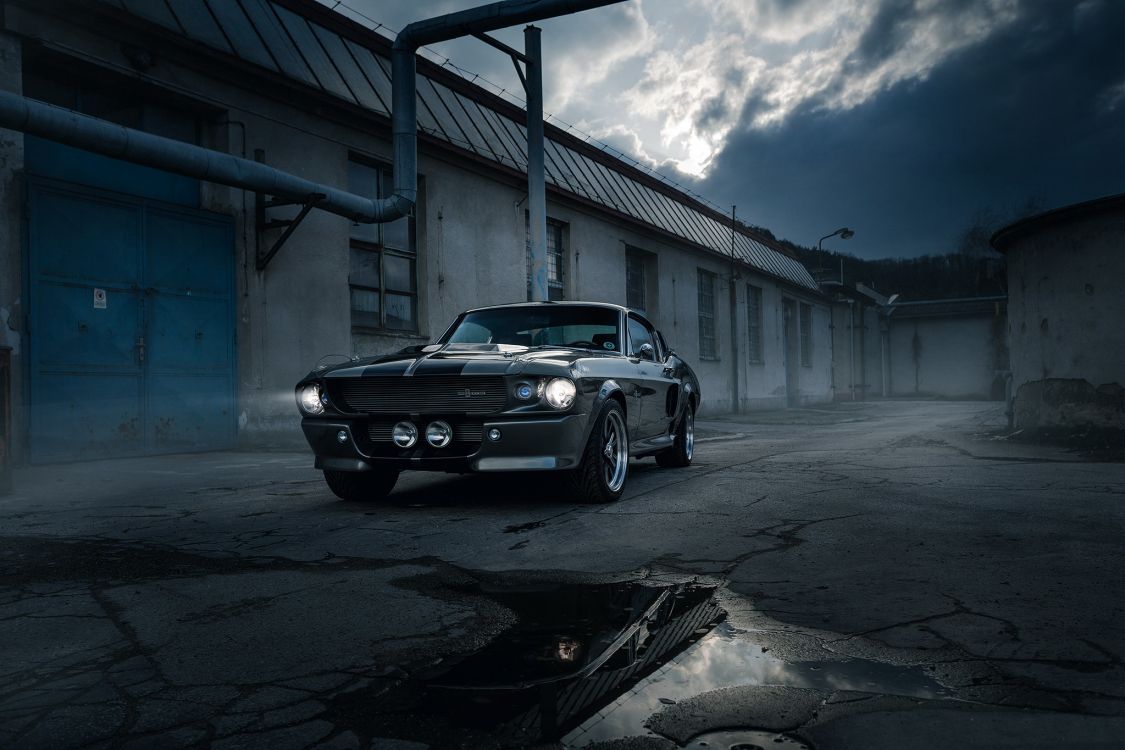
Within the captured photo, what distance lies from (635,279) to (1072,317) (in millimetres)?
11979

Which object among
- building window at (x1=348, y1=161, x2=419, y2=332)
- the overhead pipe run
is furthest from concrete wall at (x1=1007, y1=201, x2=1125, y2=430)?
the overhead pipe run

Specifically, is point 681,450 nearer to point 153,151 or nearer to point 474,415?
point 474,415

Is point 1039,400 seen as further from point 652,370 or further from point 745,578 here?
point 745,578

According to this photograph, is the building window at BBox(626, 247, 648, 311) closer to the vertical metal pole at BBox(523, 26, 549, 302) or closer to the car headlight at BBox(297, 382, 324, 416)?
the vertical metal pole at BBox(523, 26, 549, 302)

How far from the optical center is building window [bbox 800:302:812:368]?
34531mm

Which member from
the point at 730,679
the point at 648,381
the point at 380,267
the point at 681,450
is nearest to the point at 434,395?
the point at 648,381

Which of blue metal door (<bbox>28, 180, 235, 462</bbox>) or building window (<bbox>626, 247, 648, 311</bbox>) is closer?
blue metal door (<bbox>28, 180, 235, 462</bbox>)

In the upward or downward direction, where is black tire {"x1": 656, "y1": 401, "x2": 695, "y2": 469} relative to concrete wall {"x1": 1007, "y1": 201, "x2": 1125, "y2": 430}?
downward

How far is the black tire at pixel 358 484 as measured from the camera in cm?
580

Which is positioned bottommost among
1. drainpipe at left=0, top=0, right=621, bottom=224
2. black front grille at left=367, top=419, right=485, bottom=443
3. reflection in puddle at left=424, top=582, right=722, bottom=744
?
reflection in puddle at left=424, top=582, right=722, bottom=744

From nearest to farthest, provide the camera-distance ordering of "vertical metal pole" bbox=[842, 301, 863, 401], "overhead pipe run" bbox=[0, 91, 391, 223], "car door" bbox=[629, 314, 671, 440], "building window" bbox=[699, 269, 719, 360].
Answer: "car door" bbox=[629, 314, 671, 440]
"overhead pipe run" bbox=[0, 91, 391, 223]
"building window" bbox=[699, 269, 719, 360]
"vertical metal pole" bbox=[842, 301, 863, 401]

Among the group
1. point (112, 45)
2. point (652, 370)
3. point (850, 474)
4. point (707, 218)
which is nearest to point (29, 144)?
point (112, 45)

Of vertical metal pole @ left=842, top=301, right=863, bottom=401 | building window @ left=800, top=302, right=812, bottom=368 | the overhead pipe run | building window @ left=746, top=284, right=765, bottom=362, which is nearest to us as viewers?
the overhead pipe run

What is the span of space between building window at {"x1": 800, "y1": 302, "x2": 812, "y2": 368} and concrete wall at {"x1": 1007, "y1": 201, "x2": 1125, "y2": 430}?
2247 centimetres
